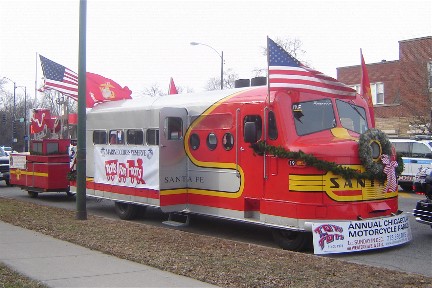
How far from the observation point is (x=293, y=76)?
32.5 feet

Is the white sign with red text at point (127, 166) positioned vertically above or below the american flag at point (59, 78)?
below

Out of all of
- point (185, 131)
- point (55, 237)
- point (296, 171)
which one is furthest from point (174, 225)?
point (296, 171)

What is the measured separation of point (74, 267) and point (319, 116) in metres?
5.11

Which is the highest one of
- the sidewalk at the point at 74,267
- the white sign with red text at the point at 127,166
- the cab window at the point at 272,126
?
the cab window at the point at 272,126

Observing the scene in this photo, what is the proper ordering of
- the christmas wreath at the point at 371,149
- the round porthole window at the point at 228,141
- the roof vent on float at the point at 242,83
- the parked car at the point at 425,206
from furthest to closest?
the roof vent on float at the point at 242,83 < the round porthole window at the point at 228,141 < the parked car at the point at 425,206 < the christmas wreath at the point at 371,149

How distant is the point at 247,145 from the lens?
10.4 meters

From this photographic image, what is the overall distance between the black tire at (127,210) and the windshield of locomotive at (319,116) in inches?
211

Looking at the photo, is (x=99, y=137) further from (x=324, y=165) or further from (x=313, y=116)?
(x=324, y=165)

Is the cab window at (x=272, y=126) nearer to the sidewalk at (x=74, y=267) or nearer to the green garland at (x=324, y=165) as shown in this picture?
the green garland at (x=324, y=165)

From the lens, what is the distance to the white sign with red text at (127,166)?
12109mm

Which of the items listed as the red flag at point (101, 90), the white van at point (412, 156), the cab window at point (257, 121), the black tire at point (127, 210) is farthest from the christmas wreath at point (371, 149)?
the white van at point (412, 156)

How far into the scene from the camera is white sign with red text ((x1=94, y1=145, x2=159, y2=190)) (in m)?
12.1

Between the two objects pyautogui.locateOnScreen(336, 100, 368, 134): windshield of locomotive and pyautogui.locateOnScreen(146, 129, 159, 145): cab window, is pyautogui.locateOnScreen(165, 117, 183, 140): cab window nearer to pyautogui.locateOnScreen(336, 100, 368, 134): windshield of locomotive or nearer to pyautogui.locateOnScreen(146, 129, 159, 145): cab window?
pyautogui.locateOnScreen(146, 129, 159, 145): cab window

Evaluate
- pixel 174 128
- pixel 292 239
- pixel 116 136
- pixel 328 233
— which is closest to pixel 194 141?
pixel 174 128
